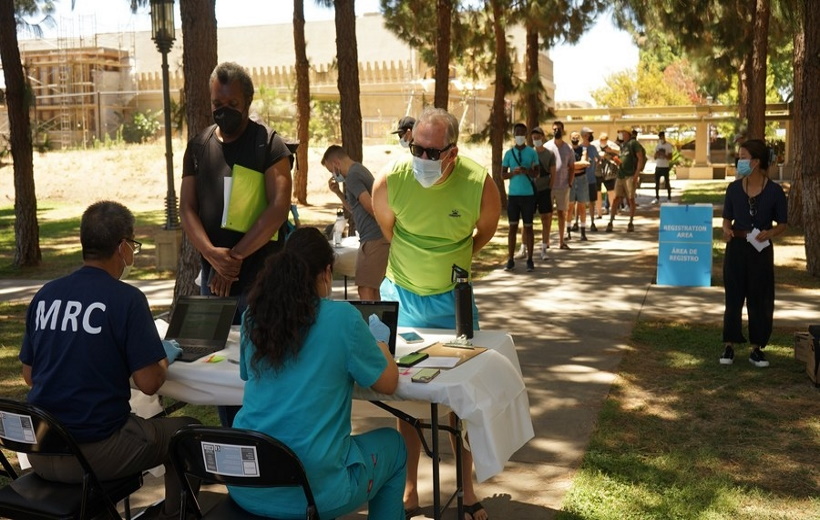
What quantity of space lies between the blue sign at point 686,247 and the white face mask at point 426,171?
7456mm

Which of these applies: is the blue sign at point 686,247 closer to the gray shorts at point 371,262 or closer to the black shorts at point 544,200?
the black shorts at point 544,200

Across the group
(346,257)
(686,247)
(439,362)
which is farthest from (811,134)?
(439,362)

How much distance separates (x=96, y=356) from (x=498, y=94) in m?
19.1

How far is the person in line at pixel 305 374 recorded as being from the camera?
3.30m

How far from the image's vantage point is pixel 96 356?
12.1ft

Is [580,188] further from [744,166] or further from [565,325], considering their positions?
[744,166]

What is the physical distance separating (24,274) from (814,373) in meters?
11.0

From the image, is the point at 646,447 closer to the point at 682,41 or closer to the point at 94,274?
the point at 94,274

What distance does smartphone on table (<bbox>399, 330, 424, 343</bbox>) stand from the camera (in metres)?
4.48

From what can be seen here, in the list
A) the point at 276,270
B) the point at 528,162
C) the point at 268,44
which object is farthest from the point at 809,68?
the point at 268,44

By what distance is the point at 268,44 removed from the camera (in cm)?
6431

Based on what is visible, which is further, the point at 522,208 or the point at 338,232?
the point at 522,208

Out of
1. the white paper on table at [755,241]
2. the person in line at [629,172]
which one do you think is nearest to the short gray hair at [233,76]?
the white paper on table at [755,241]

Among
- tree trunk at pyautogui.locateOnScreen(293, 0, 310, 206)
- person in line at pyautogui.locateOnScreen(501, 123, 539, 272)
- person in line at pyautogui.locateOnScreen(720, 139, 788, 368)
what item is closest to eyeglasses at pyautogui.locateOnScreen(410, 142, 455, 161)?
person in line at pyautogui.locateOnScreen(720, 139, 788, 368)
